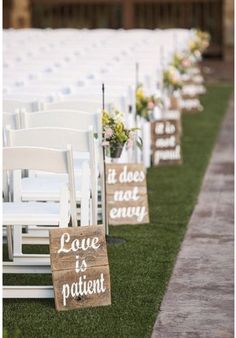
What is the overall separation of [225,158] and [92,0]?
1556 cm

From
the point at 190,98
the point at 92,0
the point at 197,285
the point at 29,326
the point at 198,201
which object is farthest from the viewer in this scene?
the point at 92,0

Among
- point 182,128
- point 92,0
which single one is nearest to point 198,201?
point 182,128

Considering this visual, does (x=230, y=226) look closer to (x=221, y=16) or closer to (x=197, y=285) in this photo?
(x=197, y=285)

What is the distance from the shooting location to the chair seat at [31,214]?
717 centimetres

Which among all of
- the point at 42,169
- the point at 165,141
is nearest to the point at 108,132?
the point at 42,169

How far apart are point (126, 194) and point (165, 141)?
3.50m

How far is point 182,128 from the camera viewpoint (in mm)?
16359

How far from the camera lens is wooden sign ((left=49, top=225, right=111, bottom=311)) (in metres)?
7.01

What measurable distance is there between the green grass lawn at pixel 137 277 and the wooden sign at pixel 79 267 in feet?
0.23

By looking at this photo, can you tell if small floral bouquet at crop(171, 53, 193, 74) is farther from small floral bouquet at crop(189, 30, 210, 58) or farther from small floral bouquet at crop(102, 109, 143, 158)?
small floral bouquet at crop(102, 109, 143, 158)

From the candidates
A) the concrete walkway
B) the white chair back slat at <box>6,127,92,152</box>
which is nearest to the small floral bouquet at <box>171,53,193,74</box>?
the concrete walkway

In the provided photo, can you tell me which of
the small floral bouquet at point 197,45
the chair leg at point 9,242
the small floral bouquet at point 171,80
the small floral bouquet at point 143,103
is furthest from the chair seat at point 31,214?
the small floral bouquet at point 197,45

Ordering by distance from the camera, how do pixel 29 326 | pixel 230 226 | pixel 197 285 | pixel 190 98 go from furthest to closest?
pixel 190 98 → pixel 230 226 → pixel 197 285 → pixel 29 326

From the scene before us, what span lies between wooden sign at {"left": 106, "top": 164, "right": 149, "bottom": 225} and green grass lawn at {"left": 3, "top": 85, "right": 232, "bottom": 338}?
0.11 m
